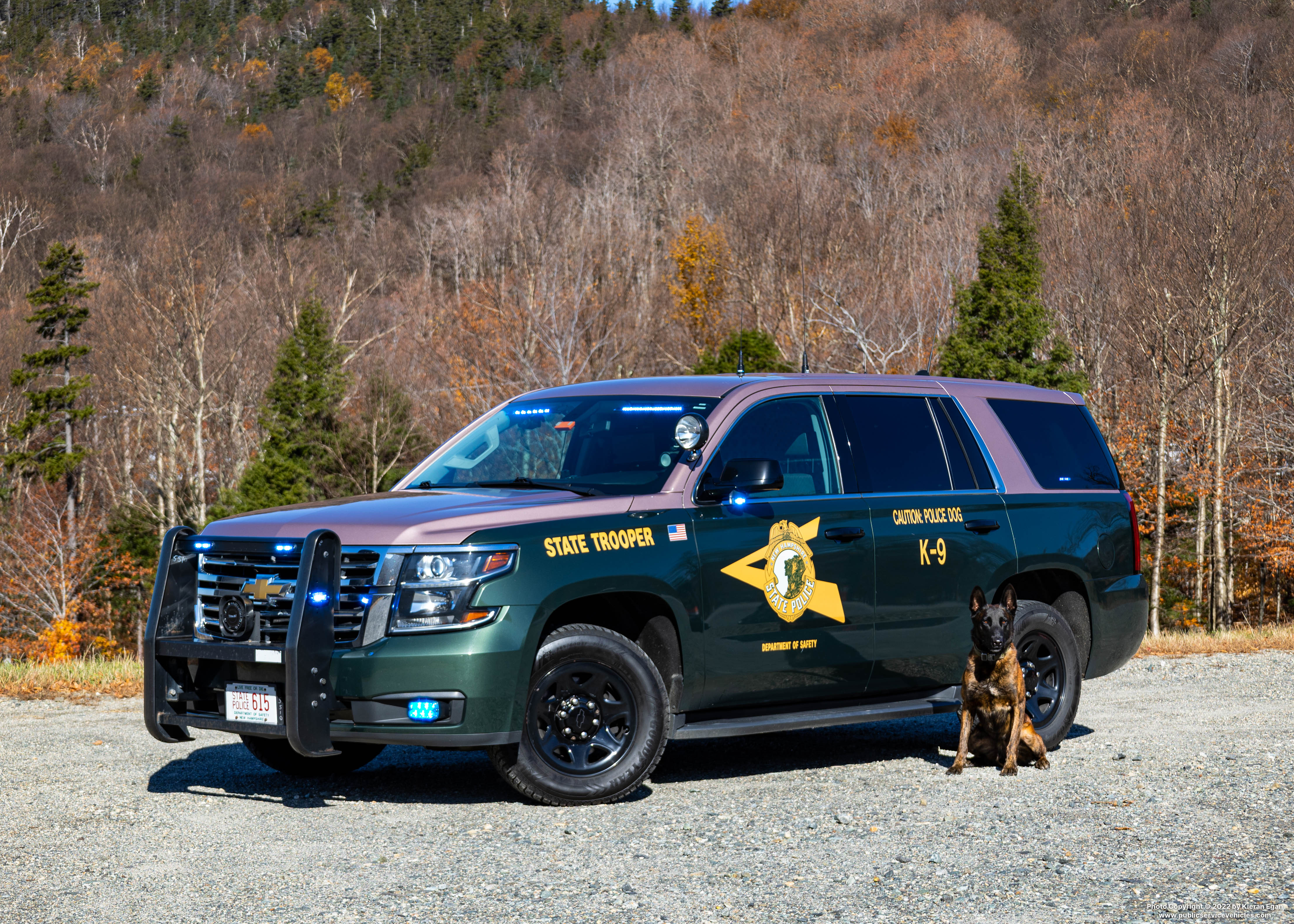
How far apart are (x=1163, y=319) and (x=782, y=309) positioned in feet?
57.1

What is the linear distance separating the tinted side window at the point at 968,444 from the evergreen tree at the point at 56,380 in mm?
48229

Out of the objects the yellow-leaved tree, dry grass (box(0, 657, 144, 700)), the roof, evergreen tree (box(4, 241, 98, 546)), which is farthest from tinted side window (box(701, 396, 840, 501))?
the yellow-leaved tree

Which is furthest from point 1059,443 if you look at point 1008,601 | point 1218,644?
point 1218,644

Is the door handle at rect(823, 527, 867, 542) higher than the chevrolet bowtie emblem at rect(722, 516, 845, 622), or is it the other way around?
the door handle at rect(823, 527, 867, 542)

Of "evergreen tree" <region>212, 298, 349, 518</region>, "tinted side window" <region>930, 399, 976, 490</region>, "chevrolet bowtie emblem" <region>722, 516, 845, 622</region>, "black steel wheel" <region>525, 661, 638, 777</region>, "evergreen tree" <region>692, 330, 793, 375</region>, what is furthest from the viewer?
"evergreen tree" <region>212, 298, 349, 518</region>

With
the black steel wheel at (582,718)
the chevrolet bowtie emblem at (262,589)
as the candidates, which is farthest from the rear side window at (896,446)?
the chevrolet bowtie emblem at (262,589)

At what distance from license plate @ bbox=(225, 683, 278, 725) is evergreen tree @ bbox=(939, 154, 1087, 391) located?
35523mm

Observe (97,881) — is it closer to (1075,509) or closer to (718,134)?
(1075,509)

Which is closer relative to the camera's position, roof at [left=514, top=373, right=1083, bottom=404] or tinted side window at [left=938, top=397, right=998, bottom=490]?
roof at [left=514, top=373, right=1083, bottom=404]

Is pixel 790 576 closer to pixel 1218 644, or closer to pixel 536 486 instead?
pixel 536 486

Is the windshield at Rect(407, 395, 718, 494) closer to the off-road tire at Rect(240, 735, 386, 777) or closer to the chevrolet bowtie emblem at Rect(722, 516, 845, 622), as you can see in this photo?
the chevrolet bowtie emblem at Rect(722, 516, 845, 622)

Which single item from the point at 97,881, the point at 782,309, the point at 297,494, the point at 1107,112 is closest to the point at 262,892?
the point at 97,881

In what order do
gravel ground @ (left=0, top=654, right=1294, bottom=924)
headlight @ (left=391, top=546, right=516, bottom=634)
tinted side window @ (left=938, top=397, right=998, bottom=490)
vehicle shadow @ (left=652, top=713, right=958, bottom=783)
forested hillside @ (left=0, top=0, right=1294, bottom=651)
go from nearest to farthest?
gravel ground @ (left=0, top=654, right=1294, bottom=924) → headlight @ (left=391, top=546, right=516, bottom=634) → vehicle shadow @ (left=652, top=713, right=958, bottom=783) → tinted side window @ (left=938, top=397, right=998, bottom=490) → forested hillside @ (left=0, top=0, right=1294, bottom=651)

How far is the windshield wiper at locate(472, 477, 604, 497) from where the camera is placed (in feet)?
24.1
